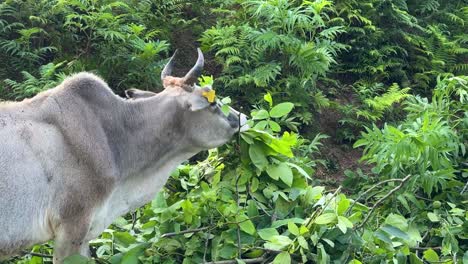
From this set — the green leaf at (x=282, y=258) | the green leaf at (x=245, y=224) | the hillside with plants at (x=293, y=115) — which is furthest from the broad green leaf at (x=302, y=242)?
the green leaf at (x=245, y=224)

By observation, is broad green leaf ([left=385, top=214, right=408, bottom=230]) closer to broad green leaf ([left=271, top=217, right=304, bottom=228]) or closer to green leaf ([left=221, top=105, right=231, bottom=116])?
broad green leaf ([left=271, top=217, right=304, bottom=228])

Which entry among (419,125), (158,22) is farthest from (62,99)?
(158,22)

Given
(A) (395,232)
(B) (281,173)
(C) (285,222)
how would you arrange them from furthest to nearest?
(B) (281,173)
(C) (285,222)
(A) (395,232)

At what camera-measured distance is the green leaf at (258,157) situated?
18.9ft

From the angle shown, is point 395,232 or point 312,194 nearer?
point 395,232

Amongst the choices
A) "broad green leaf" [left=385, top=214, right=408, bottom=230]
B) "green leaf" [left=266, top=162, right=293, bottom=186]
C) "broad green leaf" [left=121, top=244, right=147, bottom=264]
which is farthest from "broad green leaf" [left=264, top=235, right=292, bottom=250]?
"broad green leaf" [left=121, top=244, right=147, bottom=264]

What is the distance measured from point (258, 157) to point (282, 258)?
1040mm

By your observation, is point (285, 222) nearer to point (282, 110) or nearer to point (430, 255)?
point (282, 110)

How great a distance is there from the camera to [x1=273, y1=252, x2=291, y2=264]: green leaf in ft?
16.7

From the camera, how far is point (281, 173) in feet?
19.0

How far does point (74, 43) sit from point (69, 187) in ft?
17.2

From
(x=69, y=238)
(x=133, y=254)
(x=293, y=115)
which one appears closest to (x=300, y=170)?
(x=133, y=254)

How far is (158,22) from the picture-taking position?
35.6ft

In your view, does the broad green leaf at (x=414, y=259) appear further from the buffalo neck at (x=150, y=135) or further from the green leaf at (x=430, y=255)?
the buffalo neck at (x=150, y=135)
